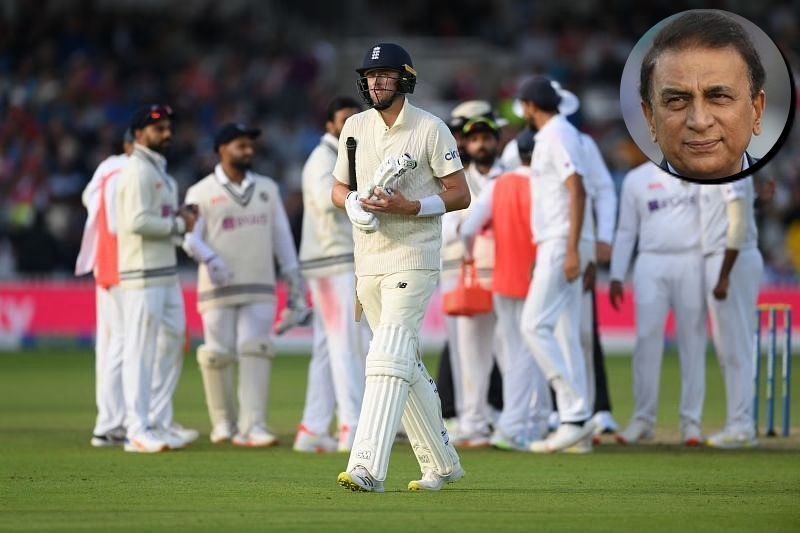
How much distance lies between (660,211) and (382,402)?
15.6 ft

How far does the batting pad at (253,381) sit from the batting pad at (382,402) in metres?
3.90

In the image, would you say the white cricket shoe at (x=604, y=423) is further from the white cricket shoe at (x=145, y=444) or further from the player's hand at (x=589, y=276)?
the white cricket shoe at (x=145, y=444)

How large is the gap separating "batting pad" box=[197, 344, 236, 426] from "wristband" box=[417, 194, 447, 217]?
415cm

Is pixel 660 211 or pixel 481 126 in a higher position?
pixel 481 126

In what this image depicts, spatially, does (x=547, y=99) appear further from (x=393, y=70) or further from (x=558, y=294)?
(x=393, y=70)

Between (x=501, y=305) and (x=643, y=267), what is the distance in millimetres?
1286

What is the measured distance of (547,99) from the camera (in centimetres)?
1136

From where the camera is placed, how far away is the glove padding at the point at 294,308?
1230 centimetres

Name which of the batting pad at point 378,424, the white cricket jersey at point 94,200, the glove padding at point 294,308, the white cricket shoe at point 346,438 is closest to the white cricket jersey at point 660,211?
the glove padding at point 294,308

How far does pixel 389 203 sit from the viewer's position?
8.43 metres

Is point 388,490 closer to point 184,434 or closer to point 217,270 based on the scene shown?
point 217,270

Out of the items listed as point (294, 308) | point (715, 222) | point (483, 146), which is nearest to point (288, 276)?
point (294, 308)

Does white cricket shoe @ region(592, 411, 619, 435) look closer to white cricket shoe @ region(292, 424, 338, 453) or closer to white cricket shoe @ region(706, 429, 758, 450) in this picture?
white cricket shoe @ region(706, 429, 758, 450)

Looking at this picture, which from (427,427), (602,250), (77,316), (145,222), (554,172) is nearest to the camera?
(427,427)
